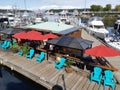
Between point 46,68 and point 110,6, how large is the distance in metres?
97.1

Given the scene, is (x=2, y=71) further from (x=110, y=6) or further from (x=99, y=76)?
(x=110, y=6)

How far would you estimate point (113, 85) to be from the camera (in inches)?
325

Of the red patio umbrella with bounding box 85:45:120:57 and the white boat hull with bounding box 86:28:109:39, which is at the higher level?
the red patio umbrella with bounding box 85:45:120:57

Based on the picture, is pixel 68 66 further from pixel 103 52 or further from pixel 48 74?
pixel 103 52

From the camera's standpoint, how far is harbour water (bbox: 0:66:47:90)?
10.8 meters

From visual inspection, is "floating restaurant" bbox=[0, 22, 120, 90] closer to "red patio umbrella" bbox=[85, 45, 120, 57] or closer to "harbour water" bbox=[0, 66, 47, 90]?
"red patio umbrella" bbox=[85, 45, 120, 57]

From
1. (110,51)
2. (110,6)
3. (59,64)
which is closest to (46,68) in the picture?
→ (59,64)

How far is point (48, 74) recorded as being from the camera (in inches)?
392

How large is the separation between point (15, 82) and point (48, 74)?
130 inches

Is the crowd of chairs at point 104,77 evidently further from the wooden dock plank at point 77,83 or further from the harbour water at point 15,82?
the harbour water at point 15,82

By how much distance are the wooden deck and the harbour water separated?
978mm

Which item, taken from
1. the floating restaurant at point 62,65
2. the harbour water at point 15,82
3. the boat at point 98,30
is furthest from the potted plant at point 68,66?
the boat at point 98,30

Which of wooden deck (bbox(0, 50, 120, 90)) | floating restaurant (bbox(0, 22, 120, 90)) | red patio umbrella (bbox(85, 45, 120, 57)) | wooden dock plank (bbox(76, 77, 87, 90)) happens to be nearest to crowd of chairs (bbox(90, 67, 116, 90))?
floating restaurant (bbox(0, 22, 120, 90))

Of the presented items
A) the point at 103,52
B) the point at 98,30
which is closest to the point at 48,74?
the point at 103,52
